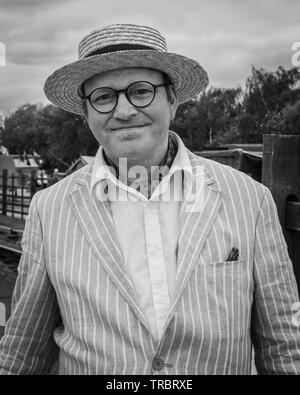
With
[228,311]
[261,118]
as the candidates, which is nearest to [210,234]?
[228,311]

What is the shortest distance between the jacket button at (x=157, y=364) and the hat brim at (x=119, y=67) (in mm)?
1046

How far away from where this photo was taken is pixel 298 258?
2.60 m

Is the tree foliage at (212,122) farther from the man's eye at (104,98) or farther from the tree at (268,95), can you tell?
the man's eye at (104,98)

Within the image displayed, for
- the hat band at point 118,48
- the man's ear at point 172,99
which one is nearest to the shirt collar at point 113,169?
the man's ear at point 172,99

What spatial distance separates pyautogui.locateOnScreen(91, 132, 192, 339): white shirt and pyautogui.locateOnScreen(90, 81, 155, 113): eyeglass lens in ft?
0.77

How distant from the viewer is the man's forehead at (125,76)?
187cm

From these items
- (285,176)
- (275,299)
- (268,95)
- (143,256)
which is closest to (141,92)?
(143,256)

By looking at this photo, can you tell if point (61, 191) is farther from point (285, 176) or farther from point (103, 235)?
point (285, 176)

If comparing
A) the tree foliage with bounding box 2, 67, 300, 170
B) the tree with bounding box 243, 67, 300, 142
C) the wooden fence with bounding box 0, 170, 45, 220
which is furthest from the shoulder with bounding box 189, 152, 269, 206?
the tree with bounding box 243, 67, 300, 142

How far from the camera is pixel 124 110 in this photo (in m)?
1.81

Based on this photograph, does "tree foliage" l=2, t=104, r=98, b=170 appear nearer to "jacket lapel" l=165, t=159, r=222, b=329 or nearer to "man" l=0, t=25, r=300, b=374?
"man" l=0, t=25, r=300, b=374

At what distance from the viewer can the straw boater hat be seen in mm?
1849

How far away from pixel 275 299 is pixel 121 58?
1.03 metres
